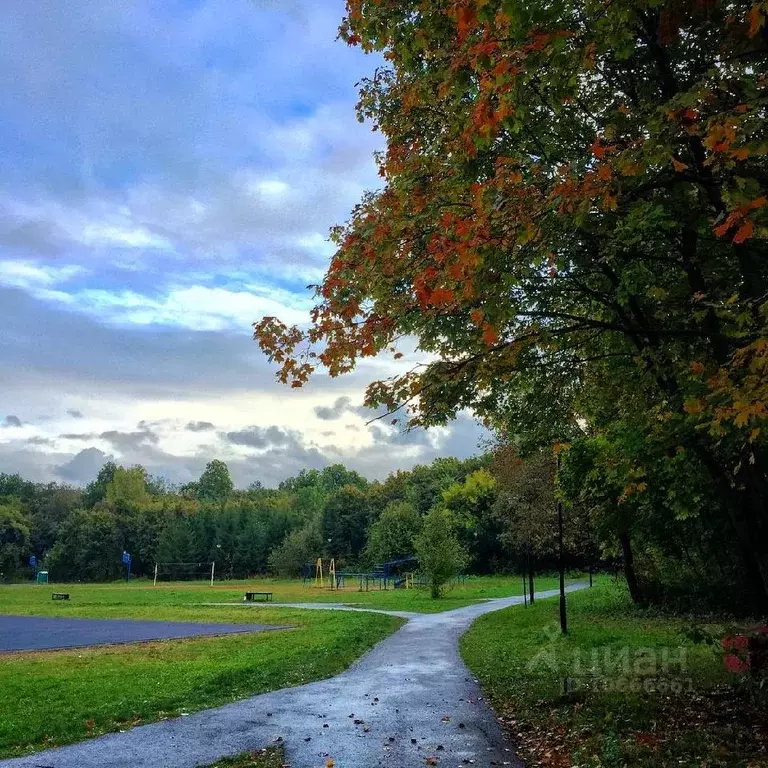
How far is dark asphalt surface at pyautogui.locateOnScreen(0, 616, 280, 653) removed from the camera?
59.3 ft

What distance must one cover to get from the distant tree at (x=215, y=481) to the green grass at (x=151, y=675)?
135 m

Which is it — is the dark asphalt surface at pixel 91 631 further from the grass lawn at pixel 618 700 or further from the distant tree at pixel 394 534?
the distant tree at pixel 394 534

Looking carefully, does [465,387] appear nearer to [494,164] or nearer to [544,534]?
[494,164]

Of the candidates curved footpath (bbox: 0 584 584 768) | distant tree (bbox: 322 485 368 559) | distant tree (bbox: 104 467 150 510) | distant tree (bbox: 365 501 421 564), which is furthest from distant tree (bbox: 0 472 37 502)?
curved footpath (bbox: 0 584 584 768)

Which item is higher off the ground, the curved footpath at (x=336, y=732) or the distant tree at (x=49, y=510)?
the distant tree at (x=49, y=510)

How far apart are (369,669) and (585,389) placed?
5.87 metres

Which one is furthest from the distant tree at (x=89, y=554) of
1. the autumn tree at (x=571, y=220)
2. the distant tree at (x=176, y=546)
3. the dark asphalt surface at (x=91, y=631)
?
the autumn tree at (x=571, y=220)

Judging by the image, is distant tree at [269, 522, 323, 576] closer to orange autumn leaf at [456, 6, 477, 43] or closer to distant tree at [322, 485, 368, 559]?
distant tree at [322, 485, 368, 559]

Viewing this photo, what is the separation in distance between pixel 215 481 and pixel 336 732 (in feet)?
495

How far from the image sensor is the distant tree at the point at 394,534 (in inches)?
2420

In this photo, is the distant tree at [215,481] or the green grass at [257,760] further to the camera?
the distant tree at [215,481]

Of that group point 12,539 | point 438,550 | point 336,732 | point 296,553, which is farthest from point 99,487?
point 336,732

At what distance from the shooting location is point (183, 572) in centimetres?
7988

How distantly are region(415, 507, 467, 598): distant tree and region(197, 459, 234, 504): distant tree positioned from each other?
406ft
